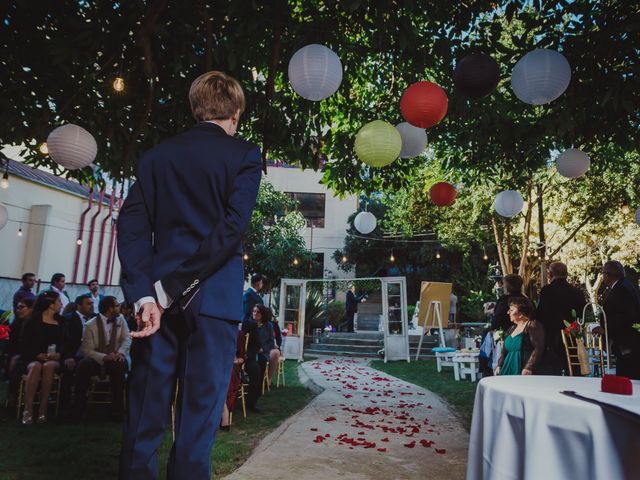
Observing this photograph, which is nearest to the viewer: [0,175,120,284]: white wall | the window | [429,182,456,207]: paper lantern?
[429,182,456,207]: paper lantern

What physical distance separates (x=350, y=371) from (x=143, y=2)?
892 cm

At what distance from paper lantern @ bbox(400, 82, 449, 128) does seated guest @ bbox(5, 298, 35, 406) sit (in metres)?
4.86

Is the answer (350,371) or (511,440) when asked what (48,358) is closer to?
(511,440)

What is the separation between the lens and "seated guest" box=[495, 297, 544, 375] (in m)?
5.08

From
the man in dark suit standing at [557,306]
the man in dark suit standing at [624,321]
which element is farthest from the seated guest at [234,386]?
the man in dark suit standing at [624,321]

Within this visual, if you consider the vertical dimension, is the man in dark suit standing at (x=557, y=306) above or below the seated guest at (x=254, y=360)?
above

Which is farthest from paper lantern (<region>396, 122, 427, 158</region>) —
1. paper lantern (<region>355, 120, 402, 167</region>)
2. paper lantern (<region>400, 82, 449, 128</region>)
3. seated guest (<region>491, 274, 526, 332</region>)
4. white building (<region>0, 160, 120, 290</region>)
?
white building (<region>0, 160, 120, 290</region>)

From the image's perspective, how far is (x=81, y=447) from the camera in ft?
13.7

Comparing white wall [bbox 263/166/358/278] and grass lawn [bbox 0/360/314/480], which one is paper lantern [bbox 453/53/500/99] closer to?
grass lawn [bbox 0/360/314/480]

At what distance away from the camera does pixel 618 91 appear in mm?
4887

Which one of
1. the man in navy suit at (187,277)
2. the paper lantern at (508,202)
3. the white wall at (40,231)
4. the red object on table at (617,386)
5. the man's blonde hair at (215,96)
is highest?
the white wall at (40,231)

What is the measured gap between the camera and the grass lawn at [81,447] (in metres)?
3.48

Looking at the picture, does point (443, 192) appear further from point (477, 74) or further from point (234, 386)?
point (234, 386)

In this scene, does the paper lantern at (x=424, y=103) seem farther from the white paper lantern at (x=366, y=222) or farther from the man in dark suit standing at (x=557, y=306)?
the white paper lantern at (x=366, y=222)
